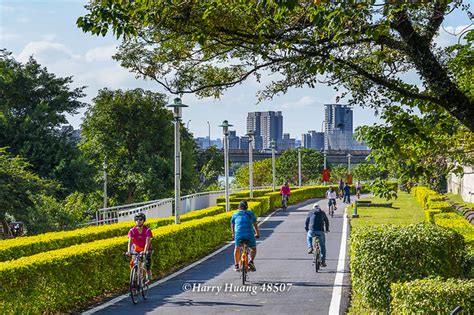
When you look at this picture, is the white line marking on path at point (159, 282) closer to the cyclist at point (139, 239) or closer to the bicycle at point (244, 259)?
the cyclist at point (139, 239)

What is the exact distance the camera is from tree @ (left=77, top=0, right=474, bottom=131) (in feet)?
29.6

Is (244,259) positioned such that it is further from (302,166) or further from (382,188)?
(302,166)

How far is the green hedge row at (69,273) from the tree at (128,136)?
1070 inches

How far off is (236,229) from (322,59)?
20.4 feet

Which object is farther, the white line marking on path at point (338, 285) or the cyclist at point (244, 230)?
the cyclist at point (244, 230)

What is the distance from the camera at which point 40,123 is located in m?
39.1

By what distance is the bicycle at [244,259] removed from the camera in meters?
14.7

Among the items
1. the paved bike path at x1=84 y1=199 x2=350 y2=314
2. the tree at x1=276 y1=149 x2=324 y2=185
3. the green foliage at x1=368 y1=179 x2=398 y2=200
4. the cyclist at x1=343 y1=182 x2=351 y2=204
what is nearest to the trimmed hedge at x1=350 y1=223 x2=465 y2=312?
the green foliage at x1=368 y1=179 x2=398 y2=200

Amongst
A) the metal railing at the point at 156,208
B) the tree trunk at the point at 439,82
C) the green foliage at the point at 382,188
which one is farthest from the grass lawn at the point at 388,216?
the tree trunk at the point at 439,82

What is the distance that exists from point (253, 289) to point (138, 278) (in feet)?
7.85

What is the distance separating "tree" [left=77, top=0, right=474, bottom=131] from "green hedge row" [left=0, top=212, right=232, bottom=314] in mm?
3495

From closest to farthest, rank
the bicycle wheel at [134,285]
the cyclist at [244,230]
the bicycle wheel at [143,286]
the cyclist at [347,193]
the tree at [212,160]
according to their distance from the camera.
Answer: the bicycle wheel at [134,285], the bicycle wheel at [143,286], the cyclist at [244,230], the cyclist at [347,193], the tree at [212,160]

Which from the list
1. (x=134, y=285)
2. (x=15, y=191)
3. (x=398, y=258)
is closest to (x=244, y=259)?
(x=134, y=285)

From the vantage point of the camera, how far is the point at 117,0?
9070 mm
